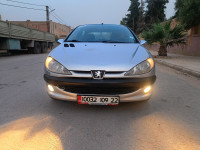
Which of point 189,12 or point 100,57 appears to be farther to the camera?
point 189,12

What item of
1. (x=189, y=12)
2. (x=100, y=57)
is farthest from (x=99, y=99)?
(x=189, y=12)

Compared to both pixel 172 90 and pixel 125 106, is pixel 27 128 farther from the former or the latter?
pixel 172 90

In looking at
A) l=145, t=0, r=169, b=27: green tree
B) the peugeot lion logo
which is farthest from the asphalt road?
l=145, t=0, r=169, b=27: green tree

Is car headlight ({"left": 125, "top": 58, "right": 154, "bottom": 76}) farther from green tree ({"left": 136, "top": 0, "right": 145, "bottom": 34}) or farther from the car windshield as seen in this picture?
green tree ({"left": 136, "top": 0, "right": 145, "bottom": 34})

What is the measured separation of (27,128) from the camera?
223 cm

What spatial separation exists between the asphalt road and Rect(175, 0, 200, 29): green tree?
9575 mm

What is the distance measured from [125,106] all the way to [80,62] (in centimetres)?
109

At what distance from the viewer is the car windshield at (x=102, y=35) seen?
3.52 metres

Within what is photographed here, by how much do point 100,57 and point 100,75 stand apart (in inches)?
12.6

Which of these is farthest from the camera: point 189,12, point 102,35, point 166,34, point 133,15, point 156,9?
point 133,15

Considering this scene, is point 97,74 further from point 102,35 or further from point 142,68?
point 102,35

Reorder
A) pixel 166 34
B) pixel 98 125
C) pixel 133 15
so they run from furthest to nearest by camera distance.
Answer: pixel 133 15 < pixel 166 34 < pixel 98 125

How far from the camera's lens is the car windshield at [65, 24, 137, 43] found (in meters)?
3.52

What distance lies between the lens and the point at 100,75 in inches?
92.8
